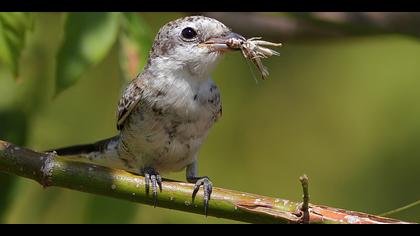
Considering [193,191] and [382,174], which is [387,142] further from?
[193,191]

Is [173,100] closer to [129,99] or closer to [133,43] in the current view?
[129,99]

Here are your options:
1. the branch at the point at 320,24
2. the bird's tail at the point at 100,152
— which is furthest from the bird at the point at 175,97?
the branch at the point at 320,24

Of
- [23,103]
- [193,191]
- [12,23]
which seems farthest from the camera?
[23,103]

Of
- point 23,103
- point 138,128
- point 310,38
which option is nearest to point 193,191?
point 138,128

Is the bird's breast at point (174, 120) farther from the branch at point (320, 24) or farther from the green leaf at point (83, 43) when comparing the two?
the branch at point (320, 24)

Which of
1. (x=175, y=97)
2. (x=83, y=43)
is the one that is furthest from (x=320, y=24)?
(x=83, y=43)

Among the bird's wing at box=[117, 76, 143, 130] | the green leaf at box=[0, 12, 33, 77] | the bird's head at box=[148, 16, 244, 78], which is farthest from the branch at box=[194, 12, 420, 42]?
the green leaf at box=[0, 12, 33, 77]
